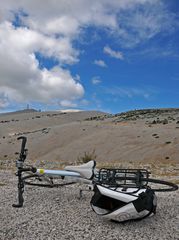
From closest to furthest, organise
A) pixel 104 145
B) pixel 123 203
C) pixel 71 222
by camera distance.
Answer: pixel 123 203 → pixel 71 222 → pixel 104 145

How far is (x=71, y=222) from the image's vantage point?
652cm

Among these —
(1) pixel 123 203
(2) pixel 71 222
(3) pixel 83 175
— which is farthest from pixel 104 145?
(1) pixel 123 203

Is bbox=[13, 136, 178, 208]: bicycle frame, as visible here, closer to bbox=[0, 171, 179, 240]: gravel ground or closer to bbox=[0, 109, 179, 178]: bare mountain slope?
bbox=[0, 171, 179, 240]: gravel ground

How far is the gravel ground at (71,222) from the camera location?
228 inches

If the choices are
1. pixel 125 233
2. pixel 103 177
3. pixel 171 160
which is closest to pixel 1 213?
pixel 103 177

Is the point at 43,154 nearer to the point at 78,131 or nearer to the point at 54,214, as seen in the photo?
the point at 78,131

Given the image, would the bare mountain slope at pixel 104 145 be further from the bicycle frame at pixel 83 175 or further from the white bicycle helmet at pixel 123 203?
the white bicycle helmet at pixel 123 203

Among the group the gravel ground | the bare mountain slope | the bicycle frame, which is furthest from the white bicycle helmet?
the bare mountain slope

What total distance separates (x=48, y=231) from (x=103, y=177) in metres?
2.00

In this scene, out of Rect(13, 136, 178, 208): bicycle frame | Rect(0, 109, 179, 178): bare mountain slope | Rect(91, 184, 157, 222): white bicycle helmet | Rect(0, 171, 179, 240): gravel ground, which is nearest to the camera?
Rect(0, 171, 179, 240): gravel ground

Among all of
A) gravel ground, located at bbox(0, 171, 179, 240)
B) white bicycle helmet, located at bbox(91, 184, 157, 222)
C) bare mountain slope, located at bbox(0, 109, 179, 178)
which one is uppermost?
bare mountain slope, located at bbox(0, 109, 179, 178)

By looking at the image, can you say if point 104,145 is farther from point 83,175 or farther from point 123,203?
point 123,203

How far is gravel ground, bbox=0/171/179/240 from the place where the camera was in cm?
580

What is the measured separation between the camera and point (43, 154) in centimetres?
3438
